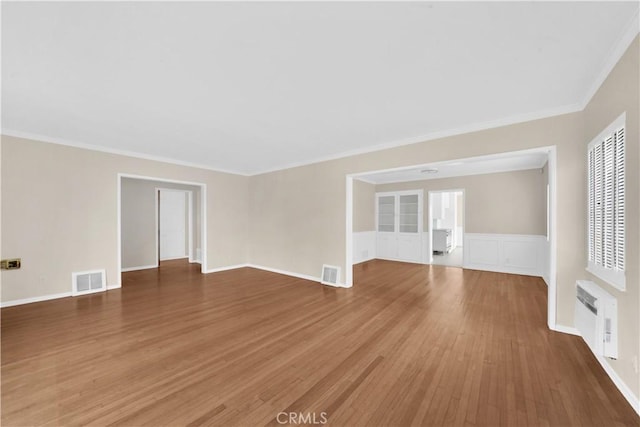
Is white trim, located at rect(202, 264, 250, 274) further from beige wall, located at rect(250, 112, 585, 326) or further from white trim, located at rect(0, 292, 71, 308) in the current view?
white trim, located at rect(0, 292, 71, 308)

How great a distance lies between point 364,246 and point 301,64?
6197 millimetres

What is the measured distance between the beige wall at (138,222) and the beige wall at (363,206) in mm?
5528

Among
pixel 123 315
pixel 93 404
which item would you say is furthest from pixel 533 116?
pixel 123 315

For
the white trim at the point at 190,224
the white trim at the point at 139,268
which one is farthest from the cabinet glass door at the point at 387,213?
the white trim at the point at 139,268

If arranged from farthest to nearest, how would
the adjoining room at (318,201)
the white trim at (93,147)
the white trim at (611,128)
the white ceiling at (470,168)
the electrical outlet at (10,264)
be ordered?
the white ceiling at (470,168)
the white trim at (93,147)
the electrical outlet at (10,264)
the white trim at (611,128)
the adjoining room at (318,201)

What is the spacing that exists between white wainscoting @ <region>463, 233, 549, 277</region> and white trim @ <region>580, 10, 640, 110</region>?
4283mm

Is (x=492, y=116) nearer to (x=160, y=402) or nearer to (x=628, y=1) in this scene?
(x=628, y=1)

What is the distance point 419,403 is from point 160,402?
6.07 ft

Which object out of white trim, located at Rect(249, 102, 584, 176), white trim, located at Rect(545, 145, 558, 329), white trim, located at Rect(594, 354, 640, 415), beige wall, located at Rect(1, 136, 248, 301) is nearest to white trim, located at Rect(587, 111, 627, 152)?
white trim, located at Rect(545, 145, 558, 329)

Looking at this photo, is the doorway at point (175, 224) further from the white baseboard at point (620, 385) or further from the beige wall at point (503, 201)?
the white baseboard at point (620, 385)

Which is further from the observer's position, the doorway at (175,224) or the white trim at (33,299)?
the doorway at (175,224)

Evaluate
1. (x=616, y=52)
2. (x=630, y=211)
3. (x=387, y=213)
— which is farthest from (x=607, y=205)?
(x=387, y=213)

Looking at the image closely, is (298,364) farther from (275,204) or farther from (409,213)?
(409,213)

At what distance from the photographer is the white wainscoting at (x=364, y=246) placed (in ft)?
23.5
